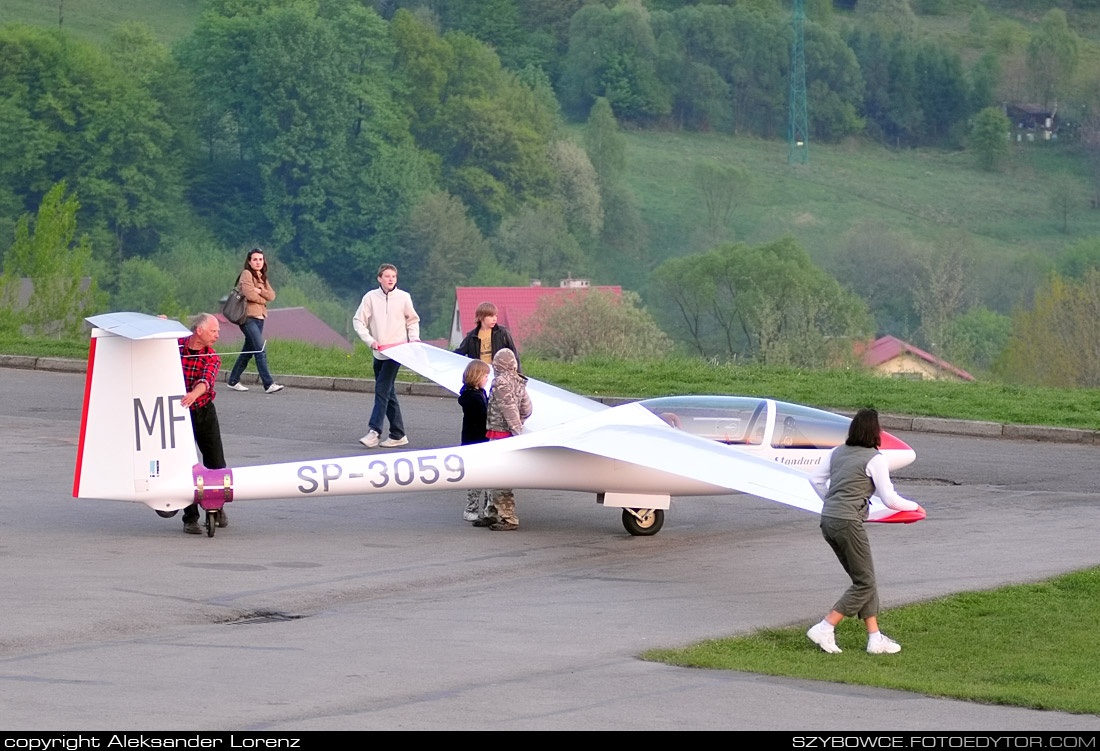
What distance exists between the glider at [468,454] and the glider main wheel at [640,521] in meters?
0.01

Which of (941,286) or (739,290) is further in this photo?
(739,290)

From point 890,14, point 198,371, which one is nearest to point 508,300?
point 198,371

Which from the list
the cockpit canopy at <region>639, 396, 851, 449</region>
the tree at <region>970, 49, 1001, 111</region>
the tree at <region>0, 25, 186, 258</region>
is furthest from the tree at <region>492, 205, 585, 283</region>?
the cockpit canopy at <region>639, 396, 851, 449</region>

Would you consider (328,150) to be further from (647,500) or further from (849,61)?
(647,500)

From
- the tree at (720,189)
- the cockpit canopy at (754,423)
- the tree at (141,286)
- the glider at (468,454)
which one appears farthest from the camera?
the tree at (720,189)

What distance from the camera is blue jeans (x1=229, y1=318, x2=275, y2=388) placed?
70.2 feet

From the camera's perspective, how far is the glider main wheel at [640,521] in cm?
1405

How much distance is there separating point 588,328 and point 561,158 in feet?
237

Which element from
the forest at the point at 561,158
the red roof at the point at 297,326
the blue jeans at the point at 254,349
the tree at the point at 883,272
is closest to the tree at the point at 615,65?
the forest at the point at 561,158

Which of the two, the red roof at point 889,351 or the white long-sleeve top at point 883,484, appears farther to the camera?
the red roof at point 889,351

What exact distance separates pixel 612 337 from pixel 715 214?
219 ft

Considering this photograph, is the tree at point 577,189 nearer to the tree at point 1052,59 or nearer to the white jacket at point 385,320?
the tree at point 1052,59

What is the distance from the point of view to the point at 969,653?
9961 mm

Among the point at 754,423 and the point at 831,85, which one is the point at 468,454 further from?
the point at 831,85
